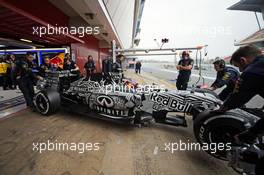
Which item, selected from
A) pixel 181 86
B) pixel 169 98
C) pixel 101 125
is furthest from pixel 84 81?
pixel 181 86

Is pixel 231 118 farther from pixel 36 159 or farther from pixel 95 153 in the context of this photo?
pixel 36 159

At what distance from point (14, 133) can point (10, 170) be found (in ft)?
3.93

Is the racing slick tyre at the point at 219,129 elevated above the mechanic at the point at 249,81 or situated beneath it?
situated beneath

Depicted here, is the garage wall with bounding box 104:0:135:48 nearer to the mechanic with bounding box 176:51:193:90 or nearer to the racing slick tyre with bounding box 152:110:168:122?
the mechanic with bounding box 176:51:193:90

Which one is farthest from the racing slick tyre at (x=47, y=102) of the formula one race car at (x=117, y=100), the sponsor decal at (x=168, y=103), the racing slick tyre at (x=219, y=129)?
the racing slick tyre at (x=219, y=129)

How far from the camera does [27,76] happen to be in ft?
14.0

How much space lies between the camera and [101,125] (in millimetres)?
3395

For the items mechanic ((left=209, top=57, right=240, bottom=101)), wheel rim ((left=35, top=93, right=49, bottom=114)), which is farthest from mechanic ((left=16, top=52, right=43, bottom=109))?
mechanic ((left=209, top=57, right=240, bottom=101))

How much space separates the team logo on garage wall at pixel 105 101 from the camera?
3.12 metres

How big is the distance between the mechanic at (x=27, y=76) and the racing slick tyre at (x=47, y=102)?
633 millimetres

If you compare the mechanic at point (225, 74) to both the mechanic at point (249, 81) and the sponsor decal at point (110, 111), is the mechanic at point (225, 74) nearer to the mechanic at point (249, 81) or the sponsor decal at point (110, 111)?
the mechanic at point (249, 81)

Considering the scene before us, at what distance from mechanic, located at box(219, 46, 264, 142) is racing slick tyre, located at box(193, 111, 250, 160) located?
1.51ft

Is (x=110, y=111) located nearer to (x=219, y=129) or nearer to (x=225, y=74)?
(x=219, y=129)

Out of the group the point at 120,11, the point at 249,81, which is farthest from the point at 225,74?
the point at 120,11
